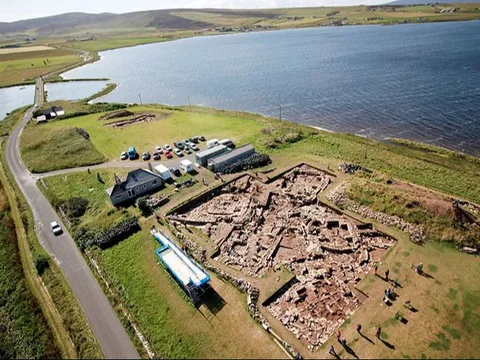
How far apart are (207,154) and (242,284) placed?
104ft

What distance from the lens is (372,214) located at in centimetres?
4125

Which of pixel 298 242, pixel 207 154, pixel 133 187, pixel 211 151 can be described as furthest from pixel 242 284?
pixel 211 151

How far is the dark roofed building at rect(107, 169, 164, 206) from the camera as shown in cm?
4866

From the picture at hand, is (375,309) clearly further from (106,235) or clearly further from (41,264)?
(41,264)

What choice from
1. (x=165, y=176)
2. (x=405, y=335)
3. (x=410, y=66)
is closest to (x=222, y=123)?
(x=165, y=176)

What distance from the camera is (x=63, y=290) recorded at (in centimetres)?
3400

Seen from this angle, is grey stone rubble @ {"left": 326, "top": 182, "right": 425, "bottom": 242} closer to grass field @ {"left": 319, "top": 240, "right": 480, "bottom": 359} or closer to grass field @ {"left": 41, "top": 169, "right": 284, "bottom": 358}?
grass field @ {"left": 319, "top": 240, "right": 480, "bottom": 359}

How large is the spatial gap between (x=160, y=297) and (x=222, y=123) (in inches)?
Answer: 2277

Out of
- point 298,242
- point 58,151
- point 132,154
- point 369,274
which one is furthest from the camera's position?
point 58,151

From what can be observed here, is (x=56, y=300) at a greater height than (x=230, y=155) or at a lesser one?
lesser

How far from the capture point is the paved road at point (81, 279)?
28.1 m

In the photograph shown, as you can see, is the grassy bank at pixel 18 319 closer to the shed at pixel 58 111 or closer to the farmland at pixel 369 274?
the farmland at pixel 369 274

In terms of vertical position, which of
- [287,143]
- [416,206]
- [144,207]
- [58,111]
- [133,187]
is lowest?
[58,111]

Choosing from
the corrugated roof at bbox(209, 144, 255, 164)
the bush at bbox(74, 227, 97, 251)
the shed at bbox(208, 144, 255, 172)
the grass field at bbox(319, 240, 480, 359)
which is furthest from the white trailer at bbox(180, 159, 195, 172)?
the grass field at bbox(319, 240, 480, 359)
